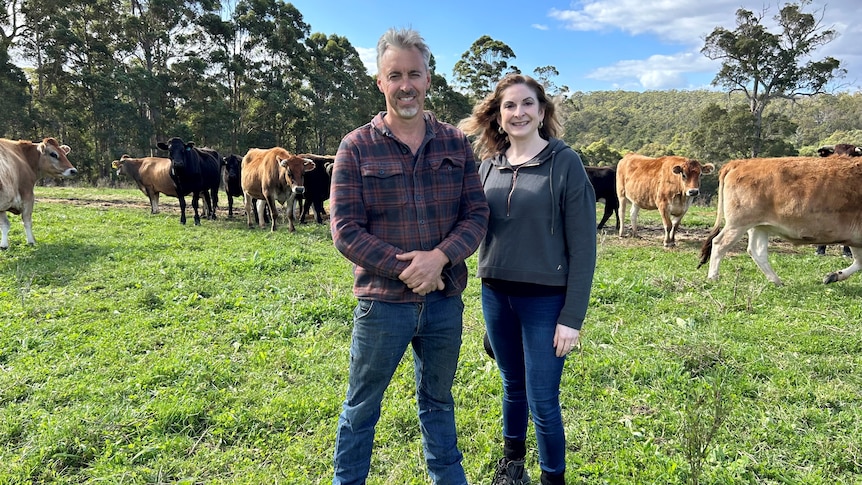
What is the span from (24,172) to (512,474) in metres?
9.95

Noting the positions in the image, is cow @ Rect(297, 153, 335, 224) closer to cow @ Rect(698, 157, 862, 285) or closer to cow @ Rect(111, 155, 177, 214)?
cow @ Rect(111, 155, 177, 214)

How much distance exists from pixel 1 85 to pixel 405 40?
103 feet

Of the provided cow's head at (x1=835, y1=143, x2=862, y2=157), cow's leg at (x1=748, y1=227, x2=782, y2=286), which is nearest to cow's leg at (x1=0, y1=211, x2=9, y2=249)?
cow's leg at (x1=748, y1=227, x2=782, y2=286)

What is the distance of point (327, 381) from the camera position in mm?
3549

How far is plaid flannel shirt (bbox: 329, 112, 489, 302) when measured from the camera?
1889 millimetres

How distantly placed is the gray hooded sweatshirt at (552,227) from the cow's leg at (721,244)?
17.9ft

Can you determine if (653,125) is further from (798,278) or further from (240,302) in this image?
(240,302)

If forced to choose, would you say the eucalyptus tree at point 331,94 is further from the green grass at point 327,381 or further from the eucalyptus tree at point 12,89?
the green grass at point 327,381

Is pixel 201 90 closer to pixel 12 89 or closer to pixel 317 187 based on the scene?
pixel 12 89

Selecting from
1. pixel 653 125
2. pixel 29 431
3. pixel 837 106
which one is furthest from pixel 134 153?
pixel 837 106

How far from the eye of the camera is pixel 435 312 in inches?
80.8

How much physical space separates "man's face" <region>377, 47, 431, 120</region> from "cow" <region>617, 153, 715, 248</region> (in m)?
8.46

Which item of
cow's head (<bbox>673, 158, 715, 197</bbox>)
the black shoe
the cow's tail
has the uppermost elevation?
cow's head (<bbox>673, 158, 715, 197</bbox>)

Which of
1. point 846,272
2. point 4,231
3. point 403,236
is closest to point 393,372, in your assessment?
point 403,236
